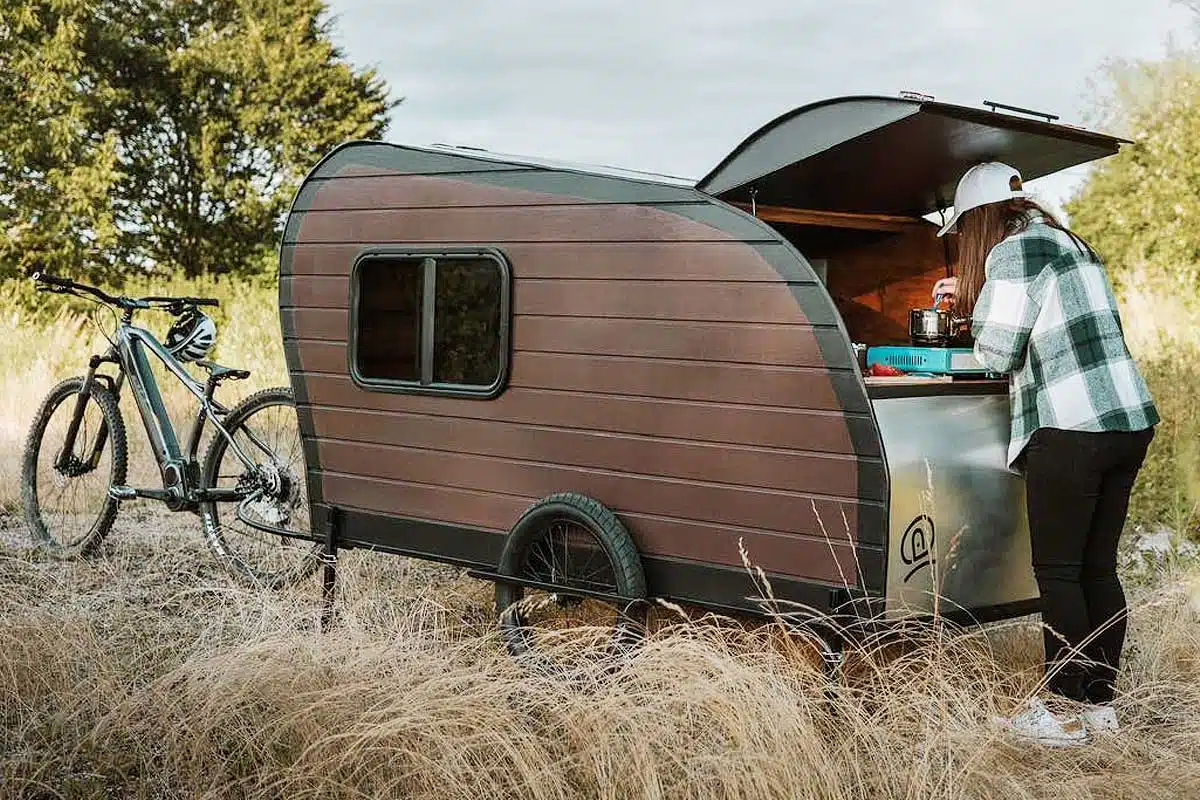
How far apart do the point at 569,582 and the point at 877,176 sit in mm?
1627

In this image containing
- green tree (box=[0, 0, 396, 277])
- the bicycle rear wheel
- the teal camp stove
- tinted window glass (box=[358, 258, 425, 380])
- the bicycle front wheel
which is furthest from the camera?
green tree (box=[0, 0, 396, 277])

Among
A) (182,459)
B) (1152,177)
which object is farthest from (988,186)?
(1152,177)

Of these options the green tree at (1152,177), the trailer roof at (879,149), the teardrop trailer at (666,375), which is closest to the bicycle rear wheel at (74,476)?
the teardrop trailer at (666,375)

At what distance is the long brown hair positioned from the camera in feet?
13.5

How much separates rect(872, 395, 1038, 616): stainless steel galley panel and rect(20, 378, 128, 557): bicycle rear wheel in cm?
405

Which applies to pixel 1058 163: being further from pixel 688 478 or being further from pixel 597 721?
pixel 597 721

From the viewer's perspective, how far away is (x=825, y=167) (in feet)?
14.1

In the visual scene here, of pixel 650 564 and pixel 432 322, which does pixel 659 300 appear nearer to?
pixel 650 564

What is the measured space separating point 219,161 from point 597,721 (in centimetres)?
1933

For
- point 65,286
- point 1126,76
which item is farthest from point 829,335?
point 1126,76

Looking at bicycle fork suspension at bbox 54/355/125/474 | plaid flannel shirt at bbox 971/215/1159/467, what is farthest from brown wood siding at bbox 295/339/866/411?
bicycle fork suspension at bbox 54/355/125/474

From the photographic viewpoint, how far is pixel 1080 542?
13.0ft

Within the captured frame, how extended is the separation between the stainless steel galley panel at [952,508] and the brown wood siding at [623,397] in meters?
0.12

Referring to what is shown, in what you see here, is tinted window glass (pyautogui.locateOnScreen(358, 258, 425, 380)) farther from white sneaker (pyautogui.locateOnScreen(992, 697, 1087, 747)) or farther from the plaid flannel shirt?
white sneaker (pyautogui.locateOnScreen(992, 697, 1087, 747))
